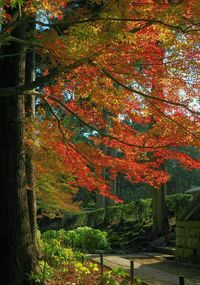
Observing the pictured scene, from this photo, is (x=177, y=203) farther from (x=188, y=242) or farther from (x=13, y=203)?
(x=13, y=203)

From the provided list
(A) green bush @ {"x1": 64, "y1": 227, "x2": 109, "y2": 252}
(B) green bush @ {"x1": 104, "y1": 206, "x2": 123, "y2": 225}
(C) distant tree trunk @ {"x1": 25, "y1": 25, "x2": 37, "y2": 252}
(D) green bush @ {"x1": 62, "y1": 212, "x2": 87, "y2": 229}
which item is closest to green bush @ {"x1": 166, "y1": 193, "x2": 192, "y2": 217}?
(A) green bush @ {"x1": 64, "y1": 227, "x2": 109, "y2": 252}

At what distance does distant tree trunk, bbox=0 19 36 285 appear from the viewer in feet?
25.0

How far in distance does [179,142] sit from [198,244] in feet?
14.4

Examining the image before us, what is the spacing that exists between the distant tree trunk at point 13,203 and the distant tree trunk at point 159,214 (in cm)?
1152

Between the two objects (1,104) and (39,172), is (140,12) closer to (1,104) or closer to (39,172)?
(1,104)

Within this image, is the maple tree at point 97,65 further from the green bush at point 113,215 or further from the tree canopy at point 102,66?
the green bush at point 113,215

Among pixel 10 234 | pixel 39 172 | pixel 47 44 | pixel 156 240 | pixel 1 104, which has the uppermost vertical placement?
pixel 47 44

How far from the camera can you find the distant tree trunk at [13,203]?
25.0 feet

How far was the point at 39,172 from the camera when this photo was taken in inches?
493

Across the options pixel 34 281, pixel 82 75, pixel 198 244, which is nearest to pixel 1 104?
pixel 82 75

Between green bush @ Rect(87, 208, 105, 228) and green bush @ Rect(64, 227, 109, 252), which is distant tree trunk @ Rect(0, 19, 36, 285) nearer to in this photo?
green bush @ Rect(64, 227, 109, 252)

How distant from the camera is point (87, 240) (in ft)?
54.7

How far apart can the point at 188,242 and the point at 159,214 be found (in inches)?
237

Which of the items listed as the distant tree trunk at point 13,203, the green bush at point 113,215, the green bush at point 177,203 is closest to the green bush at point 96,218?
the green bush at point 113,215
